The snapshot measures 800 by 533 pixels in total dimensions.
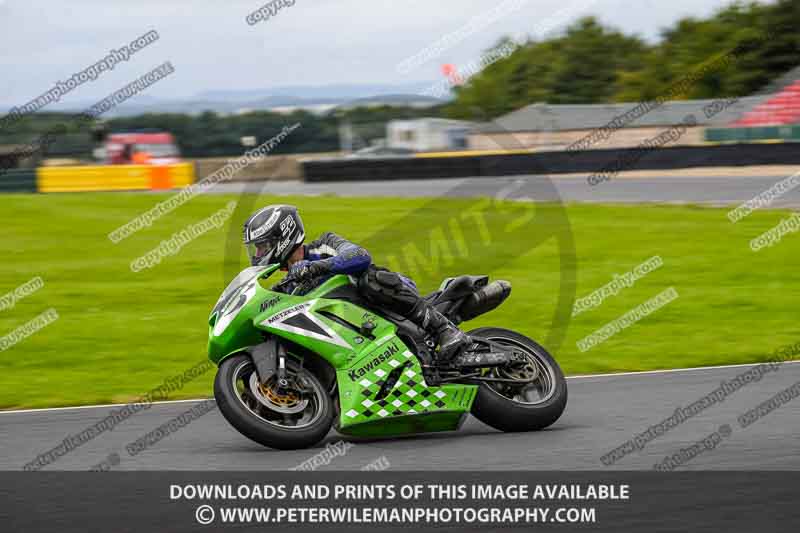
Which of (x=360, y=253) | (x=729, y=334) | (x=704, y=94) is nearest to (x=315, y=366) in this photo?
(x=360, y=253)

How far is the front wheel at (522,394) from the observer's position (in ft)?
23.2

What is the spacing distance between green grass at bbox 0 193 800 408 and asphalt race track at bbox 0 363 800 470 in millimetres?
1636

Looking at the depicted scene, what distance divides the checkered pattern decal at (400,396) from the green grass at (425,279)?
3291 millimetres

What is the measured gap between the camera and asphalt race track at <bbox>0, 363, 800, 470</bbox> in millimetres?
6227

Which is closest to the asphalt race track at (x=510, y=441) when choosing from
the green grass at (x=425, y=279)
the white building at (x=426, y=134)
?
the green grass at (x=425, y=279)

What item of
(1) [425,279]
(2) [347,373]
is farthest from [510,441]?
(1) [425,279]

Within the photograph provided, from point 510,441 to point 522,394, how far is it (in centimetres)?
49

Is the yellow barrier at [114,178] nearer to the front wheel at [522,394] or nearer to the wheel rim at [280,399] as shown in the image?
the front wheel at [522,394]

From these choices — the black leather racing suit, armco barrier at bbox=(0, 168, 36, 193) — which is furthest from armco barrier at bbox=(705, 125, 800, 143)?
the black leather racing suit

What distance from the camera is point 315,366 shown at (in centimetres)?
713

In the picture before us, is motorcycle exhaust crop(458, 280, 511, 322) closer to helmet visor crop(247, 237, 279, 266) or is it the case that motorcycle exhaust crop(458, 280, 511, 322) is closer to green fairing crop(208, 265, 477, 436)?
green fairing crop(208, 265, 477, 436)
